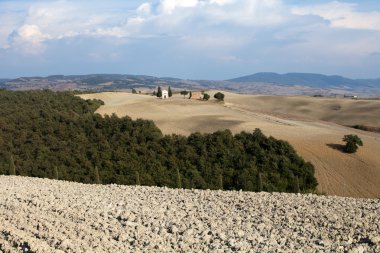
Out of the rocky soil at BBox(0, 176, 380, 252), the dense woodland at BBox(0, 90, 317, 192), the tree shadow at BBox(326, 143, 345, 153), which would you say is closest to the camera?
the rocky soil at BBox(0, 176, 380, 252)

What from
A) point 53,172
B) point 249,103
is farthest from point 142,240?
point 249,103

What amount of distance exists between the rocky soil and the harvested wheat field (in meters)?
14.5

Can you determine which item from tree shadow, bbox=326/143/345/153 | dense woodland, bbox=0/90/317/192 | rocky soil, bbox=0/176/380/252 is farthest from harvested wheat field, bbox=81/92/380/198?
rocky soil, bbox=0/176/380/252

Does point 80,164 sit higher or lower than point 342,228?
lower

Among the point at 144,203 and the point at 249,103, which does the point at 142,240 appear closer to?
the point at 144,203

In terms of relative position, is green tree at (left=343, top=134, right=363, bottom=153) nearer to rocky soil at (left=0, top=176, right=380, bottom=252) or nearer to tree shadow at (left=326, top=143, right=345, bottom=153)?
tree shadow at (left=326, top=143, right=345, bottom=153)

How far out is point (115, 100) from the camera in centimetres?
8944

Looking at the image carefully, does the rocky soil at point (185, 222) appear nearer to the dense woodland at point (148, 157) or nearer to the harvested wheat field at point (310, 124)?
the dense woodland at point (148, 157)

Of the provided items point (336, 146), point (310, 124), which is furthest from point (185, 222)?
point (310, 124)

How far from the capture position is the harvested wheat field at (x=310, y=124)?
108ft

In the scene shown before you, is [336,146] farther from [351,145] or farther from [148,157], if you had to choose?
[148,157]

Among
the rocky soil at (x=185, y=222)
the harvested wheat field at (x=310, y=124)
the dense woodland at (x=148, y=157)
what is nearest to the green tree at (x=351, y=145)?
the harvested wheat field at (x=310, y=124)

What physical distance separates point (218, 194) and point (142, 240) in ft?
23.6

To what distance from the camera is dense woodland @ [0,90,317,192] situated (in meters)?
27.2
